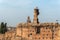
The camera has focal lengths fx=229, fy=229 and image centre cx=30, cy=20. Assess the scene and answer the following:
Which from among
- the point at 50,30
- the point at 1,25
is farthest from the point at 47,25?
the point at 1,25

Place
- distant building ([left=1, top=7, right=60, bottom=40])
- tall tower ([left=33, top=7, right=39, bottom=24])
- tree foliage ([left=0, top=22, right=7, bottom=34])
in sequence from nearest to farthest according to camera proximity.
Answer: distant building ([left=1, top=7, right=60, bottom=40]), tall tower ([left=33, top=7, right=39, bottom=24]), tree foliage ([left=0, top=22, right=7, bottom=34])

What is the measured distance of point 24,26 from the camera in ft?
107

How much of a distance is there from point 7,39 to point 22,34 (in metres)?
2.77

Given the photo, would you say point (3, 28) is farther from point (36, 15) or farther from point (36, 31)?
point (36, 31)

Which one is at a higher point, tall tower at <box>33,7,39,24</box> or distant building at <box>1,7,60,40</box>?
tall tower at <box>33,7,39,24</box>

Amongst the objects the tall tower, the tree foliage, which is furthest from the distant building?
the tree foliage

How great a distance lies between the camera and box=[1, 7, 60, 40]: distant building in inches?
1205

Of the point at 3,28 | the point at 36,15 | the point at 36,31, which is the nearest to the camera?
the point at 36,31

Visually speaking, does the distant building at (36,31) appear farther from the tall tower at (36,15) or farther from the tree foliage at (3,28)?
the tree foliage at (3,28)

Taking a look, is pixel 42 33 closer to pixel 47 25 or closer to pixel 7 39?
pixel 47 25

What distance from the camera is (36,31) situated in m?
31.8

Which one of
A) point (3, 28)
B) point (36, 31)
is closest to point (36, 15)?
point (36, 31)

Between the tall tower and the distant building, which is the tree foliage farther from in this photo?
the tall tower

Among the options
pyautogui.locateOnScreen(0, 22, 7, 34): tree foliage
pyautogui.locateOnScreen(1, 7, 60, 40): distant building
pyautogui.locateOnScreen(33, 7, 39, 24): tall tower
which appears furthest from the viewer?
pyautogui.locateOnScreen(0, 22, 7, 34): tree foliage
